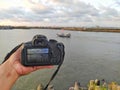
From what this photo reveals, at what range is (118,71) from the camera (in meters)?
34.2

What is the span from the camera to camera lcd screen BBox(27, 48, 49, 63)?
5.52 ft

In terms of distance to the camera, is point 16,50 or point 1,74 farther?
point 16,50

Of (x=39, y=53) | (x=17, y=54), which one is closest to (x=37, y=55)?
(x=39, y=53)

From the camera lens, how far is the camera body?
1.69 m

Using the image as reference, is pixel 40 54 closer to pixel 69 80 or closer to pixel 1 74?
pixel 1 74

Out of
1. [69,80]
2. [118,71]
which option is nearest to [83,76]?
[69,80]

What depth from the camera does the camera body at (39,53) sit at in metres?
1.69

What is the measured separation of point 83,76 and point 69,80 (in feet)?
9.52

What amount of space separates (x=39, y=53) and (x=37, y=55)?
0.02 metres

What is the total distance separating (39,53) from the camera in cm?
170

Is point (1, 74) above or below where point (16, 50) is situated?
below

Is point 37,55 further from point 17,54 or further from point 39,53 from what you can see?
point 17,54

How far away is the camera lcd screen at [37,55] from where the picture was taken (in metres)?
1.68

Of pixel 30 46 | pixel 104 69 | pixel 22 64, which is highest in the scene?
→ pixel 30 46
